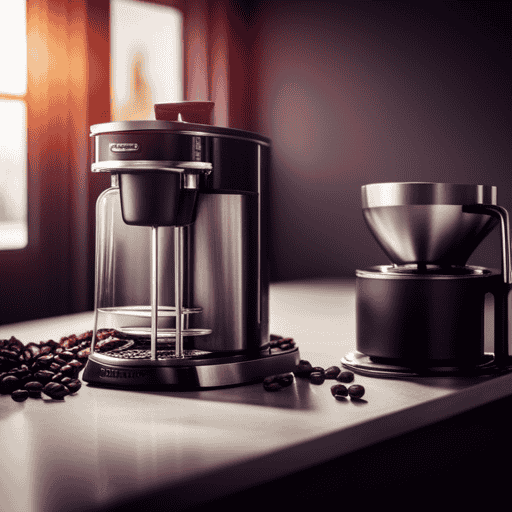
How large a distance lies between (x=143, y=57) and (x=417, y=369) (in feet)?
8.54

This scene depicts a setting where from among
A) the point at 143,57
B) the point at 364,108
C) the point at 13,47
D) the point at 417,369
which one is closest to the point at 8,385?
the point at 417,369

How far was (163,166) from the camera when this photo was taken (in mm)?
797

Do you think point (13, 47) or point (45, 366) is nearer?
point (45, 366)

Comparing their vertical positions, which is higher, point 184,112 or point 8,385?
point 184,112

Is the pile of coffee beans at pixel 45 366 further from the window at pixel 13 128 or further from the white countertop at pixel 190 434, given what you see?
the window at pixel 13 128

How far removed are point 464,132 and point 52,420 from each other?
2.21m

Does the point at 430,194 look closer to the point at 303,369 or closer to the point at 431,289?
the point at 431,289

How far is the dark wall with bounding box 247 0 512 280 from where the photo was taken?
8.10ft

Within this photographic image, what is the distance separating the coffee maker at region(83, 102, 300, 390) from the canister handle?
267 millimetres

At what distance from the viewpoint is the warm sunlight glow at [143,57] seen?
2990 millimetres

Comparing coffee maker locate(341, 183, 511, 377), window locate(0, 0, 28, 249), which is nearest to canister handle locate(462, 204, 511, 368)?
coffee maker locate(341, 183, 511, 377)

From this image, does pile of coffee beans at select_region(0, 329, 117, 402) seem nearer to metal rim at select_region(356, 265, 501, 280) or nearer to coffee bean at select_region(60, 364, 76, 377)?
coffee bean at select_region(60, 364, 76, 377)

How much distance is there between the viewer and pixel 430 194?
0.87 metres

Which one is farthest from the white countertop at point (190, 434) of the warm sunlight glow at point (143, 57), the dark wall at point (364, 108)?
the warm sunlight glow at point (143, 57)
